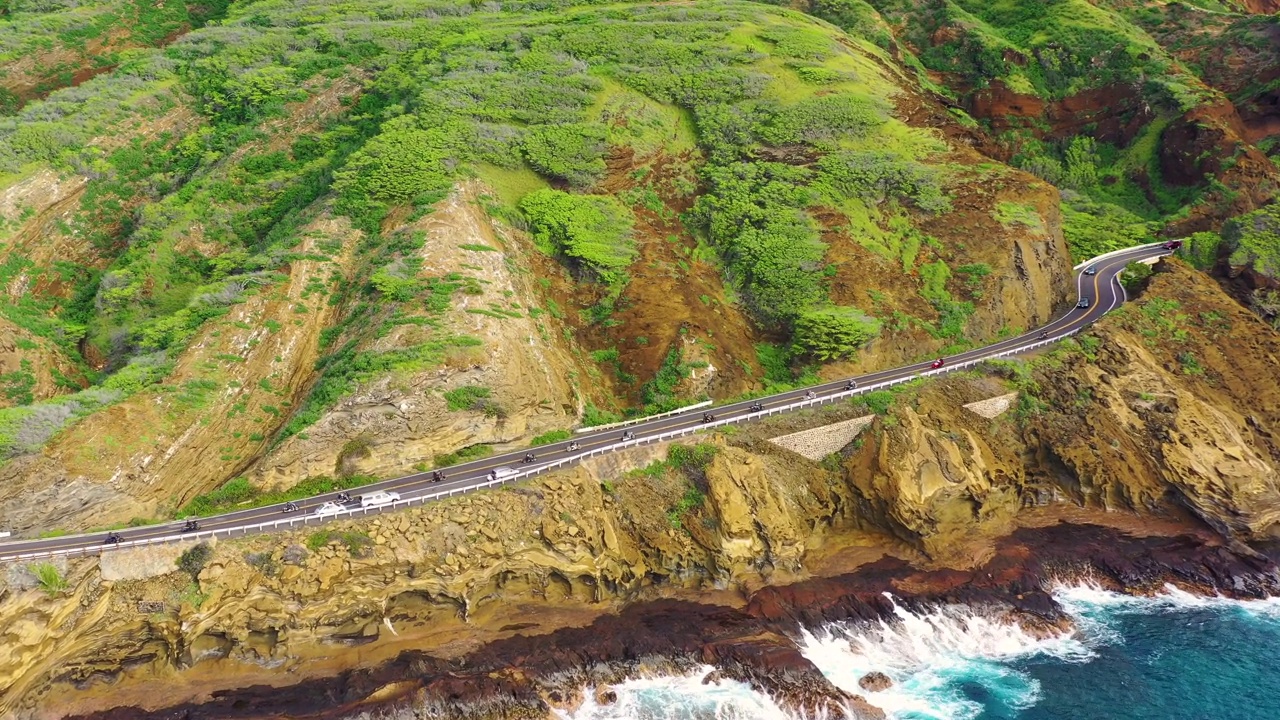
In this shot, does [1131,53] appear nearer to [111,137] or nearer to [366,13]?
[366,13]

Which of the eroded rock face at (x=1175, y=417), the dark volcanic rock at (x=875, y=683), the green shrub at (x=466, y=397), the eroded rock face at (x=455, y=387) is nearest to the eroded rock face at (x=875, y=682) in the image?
the dark volcanic rock at (x=875, y=683)

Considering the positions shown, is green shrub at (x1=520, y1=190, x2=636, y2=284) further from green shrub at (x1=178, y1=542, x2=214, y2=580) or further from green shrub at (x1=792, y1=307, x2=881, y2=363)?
green shrub at (x1=178, y1=542, x2=214, y2=580)

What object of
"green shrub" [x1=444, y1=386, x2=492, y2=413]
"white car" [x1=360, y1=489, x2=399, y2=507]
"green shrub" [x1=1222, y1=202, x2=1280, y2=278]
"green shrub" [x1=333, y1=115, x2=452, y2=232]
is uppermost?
"green shrub" [x1=333, y1=115, x2=452, y2=232]

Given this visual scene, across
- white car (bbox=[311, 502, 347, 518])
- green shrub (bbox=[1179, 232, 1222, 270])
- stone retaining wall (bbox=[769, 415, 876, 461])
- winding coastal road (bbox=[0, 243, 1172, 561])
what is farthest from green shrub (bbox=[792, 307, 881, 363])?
green shrub (bbox=[1179, 232, 1222, 270])

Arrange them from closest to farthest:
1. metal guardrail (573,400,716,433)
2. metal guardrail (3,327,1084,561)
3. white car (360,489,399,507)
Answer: metal guardrail (3,327,1084,561), white car (360,489,399,507), metal guardrail (573,400,716,433)

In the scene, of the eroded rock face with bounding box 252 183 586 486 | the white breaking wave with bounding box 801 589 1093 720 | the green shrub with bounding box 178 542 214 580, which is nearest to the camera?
the white breaking wave with bounding box 801 589 1093 720
